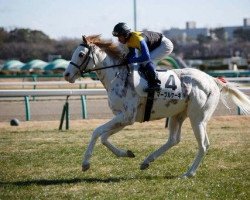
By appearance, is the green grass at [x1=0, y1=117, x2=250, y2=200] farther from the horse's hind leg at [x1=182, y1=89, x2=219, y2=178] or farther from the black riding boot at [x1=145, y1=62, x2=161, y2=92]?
the black riding boot at [x1=145, y1=62, x2=161, y2=92]

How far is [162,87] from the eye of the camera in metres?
8.62

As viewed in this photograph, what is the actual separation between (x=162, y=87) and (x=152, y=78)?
224 mm

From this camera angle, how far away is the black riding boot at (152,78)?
8.48m

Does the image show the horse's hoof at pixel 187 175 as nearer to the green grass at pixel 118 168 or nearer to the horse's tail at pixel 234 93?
the green grass at pixel 118 168

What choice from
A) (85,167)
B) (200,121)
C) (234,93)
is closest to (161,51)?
(200,121)

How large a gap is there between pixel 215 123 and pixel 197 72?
7117mm

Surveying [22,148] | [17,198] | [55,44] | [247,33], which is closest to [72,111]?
[22,148]

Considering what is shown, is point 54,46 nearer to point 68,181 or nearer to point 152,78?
point 152,78

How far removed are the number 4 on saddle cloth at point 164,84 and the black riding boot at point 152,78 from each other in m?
0.06

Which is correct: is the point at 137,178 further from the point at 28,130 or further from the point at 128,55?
the point at 28,130

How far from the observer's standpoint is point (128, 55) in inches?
342

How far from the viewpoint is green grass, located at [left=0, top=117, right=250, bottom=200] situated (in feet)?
23.9

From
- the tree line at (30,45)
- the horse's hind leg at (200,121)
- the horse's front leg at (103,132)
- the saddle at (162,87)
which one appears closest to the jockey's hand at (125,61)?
→ the saddle at (162,87)

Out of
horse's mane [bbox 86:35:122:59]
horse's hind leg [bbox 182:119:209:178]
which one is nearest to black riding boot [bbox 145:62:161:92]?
horse's mane [bbox 86:35:122:59]
